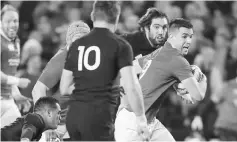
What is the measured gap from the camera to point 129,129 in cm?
698

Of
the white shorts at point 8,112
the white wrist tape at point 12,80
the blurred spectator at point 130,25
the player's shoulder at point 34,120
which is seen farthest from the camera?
the blurred spectator at point 130,25

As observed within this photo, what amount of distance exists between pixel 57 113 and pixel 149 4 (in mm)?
6534

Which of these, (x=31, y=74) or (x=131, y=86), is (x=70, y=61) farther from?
(x=31, y=74)

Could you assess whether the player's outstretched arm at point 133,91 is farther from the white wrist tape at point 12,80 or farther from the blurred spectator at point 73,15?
the blurred spectator at point 73,15

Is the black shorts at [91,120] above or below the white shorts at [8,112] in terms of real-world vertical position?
above

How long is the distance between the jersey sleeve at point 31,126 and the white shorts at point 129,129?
838 millimetres

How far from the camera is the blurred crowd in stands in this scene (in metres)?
10.7

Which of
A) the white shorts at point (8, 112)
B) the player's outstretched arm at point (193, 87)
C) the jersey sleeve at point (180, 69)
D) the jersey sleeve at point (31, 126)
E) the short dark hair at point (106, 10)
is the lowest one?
the white shorts at point (8, 112)

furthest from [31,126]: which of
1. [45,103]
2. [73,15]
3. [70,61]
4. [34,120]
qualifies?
[73,15]

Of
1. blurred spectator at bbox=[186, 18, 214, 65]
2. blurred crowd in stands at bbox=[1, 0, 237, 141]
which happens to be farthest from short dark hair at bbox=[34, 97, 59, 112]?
blurred spectator at bbox=[186, 18, 214, 65]

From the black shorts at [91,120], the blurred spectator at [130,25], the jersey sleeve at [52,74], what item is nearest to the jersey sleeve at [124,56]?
the black shorts at [91,120]

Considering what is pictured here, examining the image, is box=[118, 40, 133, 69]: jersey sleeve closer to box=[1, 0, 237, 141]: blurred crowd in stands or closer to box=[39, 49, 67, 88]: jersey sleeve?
box=[39, 49, 67, 88]: jersey sleeve

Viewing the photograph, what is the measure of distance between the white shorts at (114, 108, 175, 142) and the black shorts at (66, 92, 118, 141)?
1433 mm

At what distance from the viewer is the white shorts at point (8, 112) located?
8008 mm
